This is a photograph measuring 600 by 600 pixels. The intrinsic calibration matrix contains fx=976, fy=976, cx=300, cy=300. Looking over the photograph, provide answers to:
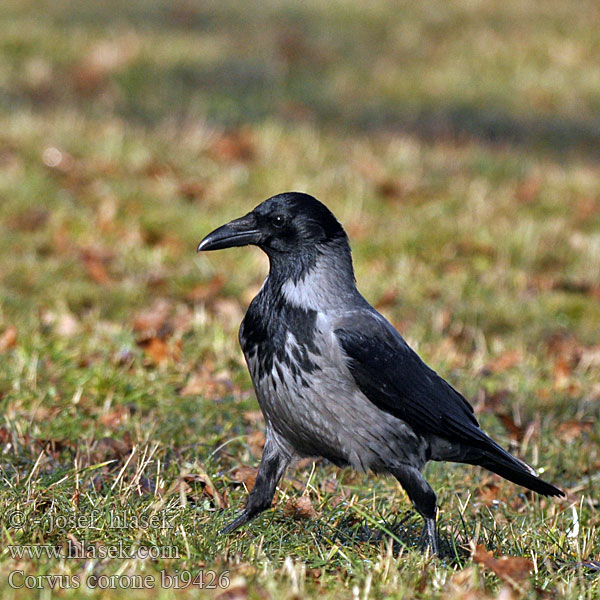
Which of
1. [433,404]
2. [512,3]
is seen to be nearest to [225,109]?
[512,3]

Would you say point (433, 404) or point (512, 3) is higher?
point (512, 3)

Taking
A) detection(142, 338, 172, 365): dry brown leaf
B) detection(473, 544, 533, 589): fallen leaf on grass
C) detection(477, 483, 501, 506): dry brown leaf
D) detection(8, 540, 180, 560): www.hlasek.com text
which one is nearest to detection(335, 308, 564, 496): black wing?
detection(477, 483, 501, 506): dry brown leaf

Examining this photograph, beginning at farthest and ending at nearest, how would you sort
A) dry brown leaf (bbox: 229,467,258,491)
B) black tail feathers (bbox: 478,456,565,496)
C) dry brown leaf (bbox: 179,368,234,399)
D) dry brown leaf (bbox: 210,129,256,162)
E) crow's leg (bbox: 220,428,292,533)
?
1. dry brown leaf (bbox: 210,129,256,162)
2. dry brown leaf (bbox: 179,368,234,399)
3. dry brown leaf (bbox: 229,467,258,491)
4. black tail feathers (bbox: 478,456,565,496)
5. crow's leg (bbox: 220,428,292,533)

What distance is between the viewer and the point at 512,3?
55.4 feet

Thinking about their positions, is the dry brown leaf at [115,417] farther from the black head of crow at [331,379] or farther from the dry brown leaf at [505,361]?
the dry brown leaf at [505,361]

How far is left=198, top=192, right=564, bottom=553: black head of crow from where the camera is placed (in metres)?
3.63

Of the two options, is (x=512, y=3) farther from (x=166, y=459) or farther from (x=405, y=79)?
(x=166, y=459)

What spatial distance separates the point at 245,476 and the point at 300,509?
1.48 feet

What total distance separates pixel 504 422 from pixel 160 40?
9.66 metres

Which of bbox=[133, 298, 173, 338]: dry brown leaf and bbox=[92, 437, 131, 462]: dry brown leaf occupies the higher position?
bbox=[133, 298, 173, 338]: dry brown leaf

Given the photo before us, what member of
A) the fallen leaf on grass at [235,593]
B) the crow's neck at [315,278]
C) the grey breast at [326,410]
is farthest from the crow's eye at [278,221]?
the fallen leaf on grass at [235,593]

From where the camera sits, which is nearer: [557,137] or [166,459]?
[166,459]

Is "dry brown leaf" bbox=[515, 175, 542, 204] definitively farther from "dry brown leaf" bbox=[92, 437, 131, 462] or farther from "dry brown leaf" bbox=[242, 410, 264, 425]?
"dry brown leaf" bbox=[92, 437, 131, 462]

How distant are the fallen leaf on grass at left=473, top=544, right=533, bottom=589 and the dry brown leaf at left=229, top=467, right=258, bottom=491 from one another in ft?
4.14
